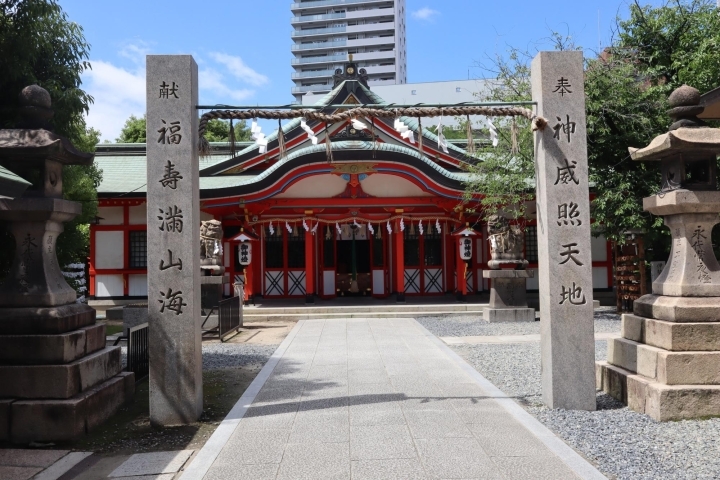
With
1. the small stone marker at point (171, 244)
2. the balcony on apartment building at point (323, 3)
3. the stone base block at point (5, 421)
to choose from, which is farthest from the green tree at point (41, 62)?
the balcony on apartment building at point (323, 3)

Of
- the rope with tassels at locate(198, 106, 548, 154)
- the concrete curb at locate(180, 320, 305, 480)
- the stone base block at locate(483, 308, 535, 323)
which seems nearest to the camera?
the concrete curb at locate(180, 320, 305, 480)

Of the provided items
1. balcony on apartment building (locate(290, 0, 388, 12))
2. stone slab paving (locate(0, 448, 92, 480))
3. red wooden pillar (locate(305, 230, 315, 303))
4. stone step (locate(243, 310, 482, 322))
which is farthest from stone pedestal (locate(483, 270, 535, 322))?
balcony on apartment building (locate(290, 0, 388, 12))

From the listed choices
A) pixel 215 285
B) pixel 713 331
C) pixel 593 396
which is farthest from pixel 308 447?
pixel 215 285

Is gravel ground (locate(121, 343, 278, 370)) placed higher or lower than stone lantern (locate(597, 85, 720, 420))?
lower

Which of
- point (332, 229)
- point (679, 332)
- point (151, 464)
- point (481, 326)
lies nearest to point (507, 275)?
point (481, 326)

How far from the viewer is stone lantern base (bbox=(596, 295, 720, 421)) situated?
553 cm

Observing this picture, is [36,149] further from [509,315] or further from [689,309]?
[509,315]

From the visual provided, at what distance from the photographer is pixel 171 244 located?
5953mm

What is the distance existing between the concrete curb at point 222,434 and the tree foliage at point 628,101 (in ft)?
29.5

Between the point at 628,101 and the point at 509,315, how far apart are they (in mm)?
6148

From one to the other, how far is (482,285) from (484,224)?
2240 millimetres

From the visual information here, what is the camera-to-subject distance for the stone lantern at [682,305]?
18.4ft

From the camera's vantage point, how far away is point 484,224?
63.4 feet

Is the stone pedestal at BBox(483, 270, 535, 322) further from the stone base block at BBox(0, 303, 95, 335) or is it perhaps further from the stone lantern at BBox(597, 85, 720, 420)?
the stone base block at BBox(0, 303, 95, 335)
